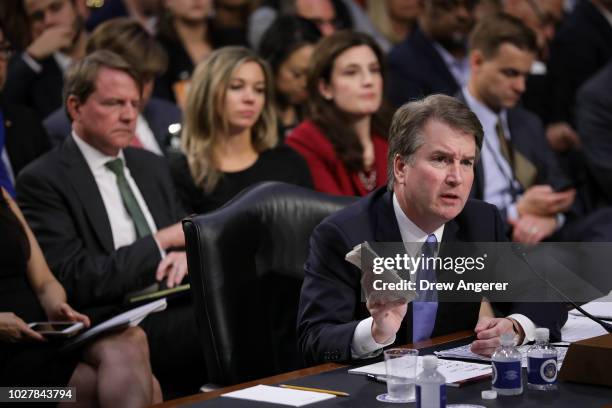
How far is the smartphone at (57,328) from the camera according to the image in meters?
3.39

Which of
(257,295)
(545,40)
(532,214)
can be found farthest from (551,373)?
(545,40)

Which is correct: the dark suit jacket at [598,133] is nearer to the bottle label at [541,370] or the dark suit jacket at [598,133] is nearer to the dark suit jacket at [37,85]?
the dark suit jacket at [37,85]

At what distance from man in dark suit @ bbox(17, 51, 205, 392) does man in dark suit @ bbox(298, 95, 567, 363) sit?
123 cm

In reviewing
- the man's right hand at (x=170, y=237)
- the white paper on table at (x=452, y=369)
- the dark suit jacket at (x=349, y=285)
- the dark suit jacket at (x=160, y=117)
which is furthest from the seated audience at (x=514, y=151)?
the white paper on table at (x=452, y=369)

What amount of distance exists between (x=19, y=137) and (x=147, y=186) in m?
0.75

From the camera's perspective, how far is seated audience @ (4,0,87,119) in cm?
518

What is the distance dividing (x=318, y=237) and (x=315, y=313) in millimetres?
210

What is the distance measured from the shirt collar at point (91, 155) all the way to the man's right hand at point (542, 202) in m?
2.05

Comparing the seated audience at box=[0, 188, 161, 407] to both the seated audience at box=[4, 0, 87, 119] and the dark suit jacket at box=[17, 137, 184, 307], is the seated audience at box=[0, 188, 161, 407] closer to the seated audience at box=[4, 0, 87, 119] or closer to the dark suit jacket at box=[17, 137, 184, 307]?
the dark suit jacket at box=[17, 137, 184, 307]

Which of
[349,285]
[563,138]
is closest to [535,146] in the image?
[563,138]

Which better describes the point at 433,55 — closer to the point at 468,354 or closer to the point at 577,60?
the point at 577,60

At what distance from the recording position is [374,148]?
4848mm

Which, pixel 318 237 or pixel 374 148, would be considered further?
pixel 374 148

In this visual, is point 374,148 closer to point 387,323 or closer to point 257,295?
point 257,295
